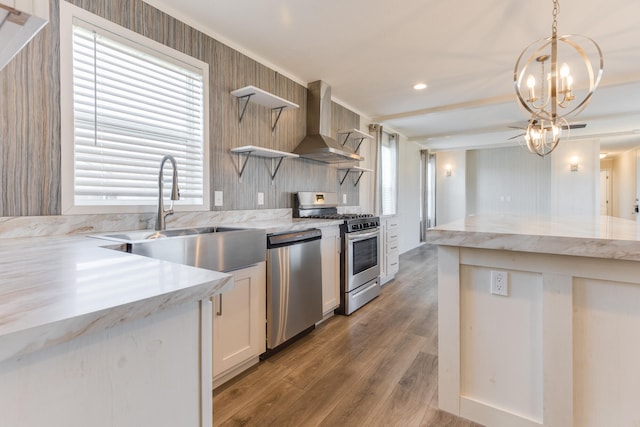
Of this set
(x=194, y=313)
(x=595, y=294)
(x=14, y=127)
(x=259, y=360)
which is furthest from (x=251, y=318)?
(x=595, y=294)

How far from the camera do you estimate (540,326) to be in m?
1.33

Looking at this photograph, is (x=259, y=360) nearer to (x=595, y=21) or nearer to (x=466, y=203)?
(x=595, y=21)

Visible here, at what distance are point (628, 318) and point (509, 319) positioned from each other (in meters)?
0.40

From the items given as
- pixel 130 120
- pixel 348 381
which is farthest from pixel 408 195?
pixel 130 120

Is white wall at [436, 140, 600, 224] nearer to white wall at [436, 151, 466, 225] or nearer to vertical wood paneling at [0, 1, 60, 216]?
white wall at [436, 151, 466, 225]

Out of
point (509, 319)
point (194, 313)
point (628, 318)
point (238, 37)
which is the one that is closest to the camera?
point (194, 313)

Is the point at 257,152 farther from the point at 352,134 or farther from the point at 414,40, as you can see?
the point at 352,134

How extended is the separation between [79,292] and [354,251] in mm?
2658

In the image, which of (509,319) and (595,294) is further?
(509,319)

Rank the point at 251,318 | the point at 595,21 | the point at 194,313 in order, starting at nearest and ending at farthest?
the point at 194,313, the point at 251,318, the point at 595,21

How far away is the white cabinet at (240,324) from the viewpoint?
5.77 feet

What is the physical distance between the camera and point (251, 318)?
198cm

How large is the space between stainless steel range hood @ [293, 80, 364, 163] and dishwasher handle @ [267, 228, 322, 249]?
100 cm

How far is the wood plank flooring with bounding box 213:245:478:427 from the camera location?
62.1 inches
